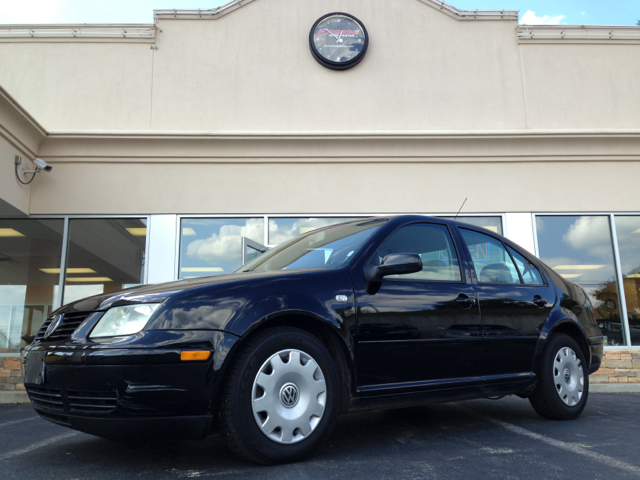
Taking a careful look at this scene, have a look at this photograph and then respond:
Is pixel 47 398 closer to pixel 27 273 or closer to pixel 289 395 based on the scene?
pixel 289 395

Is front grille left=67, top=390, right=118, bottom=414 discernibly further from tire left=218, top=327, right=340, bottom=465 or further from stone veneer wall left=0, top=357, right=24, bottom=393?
stone veneer wall left=0, top=357, right=24, bottom=393

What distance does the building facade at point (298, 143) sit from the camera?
317 inches

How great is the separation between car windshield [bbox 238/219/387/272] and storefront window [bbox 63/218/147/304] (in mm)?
4602

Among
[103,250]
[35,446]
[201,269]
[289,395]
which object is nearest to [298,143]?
[201,269]

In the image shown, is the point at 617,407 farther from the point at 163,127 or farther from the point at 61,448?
the point at 163,127

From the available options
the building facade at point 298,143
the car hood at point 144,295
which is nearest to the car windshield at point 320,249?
the car hood at point 144,295

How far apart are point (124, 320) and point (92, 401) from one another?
0.40m

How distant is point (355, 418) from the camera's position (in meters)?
4.50

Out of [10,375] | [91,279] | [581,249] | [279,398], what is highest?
[581,249]

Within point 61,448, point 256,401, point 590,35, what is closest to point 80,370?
point 256,401

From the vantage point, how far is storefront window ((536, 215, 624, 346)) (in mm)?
8273

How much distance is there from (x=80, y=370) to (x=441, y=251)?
2459 mm

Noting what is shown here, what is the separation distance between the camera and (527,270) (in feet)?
14.1

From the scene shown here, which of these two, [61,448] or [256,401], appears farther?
[61,448]
